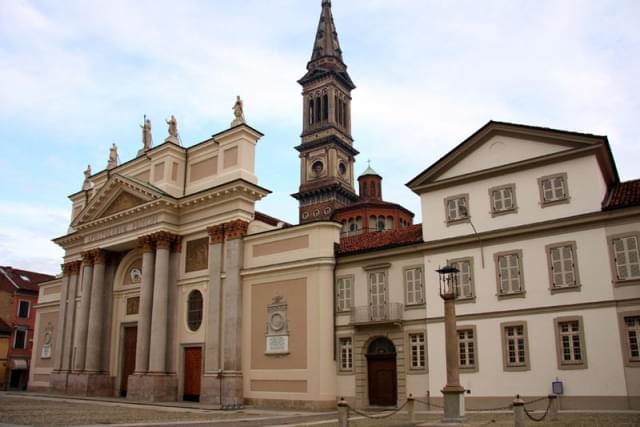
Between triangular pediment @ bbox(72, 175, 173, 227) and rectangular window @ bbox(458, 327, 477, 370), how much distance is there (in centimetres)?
1756

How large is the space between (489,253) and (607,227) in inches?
179

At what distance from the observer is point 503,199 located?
24.5 m

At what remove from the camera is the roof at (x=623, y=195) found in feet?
70.5

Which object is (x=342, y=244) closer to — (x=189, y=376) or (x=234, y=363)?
(x=234, y=363)

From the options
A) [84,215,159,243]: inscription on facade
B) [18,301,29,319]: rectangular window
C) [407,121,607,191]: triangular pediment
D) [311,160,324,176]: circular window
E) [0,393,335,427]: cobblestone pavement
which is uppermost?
[311,160,324,176]: circular window

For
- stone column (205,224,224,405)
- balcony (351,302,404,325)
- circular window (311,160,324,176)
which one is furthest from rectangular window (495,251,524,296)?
circular window (311,160,324,176)

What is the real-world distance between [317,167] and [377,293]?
169 feet

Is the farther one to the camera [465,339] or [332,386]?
[332,386]

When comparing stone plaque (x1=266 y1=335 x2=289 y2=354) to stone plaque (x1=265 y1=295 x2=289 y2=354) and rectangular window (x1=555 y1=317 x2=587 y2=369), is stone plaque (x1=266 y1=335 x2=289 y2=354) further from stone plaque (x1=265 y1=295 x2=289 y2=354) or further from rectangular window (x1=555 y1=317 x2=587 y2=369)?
rectangular window (x1=555 y1=317 x2=587 y2=369)

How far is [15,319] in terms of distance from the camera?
2116 inches

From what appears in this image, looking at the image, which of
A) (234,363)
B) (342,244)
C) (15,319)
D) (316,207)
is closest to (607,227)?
(342,244)

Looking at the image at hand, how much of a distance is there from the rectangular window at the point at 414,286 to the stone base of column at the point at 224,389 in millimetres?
9405

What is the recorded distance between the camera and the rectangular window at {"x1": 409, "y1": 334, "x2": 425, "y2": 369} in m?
25.4

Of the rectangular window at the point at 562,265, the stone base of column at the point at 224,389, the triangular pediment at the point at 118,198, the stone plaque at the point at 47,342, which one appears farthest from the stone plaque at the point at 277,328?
the stone plaque at the point at 47,342
